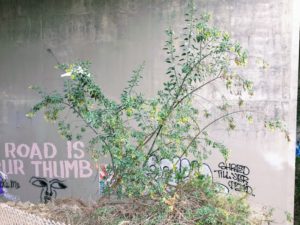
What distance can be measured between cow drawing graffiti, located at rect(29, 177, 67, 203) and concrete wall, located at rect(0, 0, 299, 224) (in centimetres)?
9

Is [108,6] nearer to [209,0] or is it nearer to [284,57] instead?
[209,0]

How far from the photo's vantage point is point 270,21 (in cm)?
970

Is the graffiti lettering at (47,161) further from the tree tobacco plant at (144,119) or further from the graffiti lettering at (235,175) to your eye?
the tree tobacco plant at (144,119)

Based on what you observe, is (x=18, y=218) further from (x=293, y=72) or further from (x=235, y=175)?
(x=293, y=72)

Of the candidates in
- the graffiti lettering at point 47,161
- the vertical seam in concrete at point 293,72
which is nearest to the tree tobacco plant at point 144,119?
the vertical seam in concrete at point 293,72

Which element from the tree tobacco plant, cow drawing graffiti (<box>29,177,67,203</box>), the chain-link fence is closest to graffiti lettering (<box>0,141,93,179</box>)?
cow drawing graffiti (<box>29,177,67,203</box>)

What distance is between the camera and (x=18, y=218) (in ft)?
18.0

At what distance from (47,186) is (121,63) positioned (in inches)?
145

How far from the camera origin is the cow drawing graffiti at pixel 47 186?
10.9 metres

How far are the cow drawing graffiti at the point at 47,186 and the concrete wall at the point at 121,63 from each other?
9cm

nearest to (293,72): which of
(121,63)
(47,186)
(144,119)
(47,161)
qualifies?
(121,63)

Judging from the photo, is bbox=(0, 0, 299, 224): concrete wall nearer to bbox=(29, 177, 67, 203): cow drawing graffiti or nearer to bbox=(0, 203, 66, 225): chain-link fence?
bbox=(29, 177, 67, 203): cow drawing graffiti

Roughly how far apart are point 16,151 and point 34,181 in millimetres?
906

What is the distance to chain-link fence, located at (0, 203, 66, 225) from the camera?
5.18 meters
